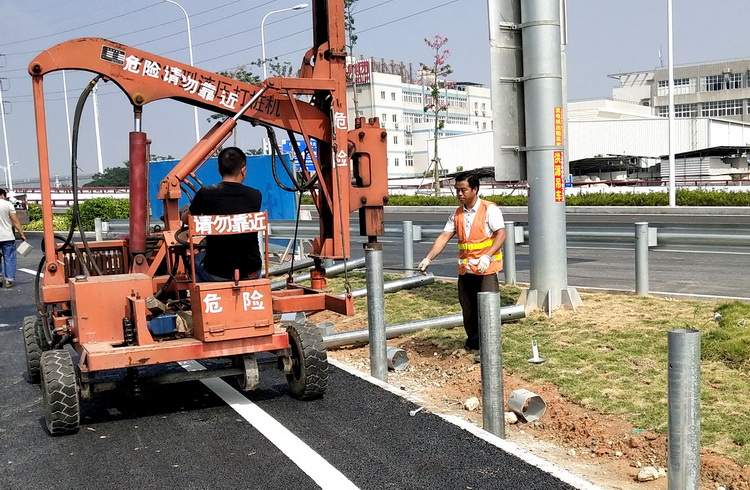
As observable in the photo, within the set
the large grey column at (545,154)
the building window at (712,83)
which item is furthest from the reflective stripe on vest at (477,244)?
the building window at (712,83)

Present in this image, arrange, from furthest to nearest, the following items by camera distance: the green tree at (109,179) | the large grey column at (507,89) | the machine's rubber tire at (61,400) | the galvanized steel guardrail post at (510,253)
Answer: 1. the green tree at (109,179)
2. the galvanized steel guardrail post at (510,253)
3. the large grey column at (507,89)
4. the machine's rubber tire at (61,400)

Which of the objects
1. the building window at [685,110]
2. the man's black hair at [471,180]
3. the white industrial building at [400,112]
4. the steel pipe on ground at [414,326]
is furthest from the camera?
the white industrial building at [400,112]

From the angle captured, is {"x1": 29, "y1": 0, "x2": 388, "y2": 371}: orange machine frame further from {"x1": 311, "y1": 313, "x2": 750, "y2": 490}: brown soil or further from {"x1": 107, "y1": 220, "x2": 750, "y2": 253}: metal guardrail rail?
{"x1": 107, "y1": 220, "x2": 750, "y2": 253}: metal guardrail rail

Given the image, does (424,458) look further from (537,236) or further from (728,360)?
(537,236)

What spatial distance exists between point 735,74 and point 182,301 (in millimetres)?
98012

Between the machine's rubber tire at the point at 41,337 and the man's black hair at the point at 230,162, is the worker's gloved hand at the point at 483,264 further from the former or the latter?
the machine's rubber tire at the point at 41,337

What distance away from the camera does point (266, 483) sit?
499cm

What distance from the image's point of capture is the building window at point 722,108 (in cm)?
9450

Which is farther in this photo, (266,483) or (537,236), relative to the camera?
(537,236)

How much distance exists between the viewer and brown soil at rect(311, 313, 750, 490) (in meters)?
5.07

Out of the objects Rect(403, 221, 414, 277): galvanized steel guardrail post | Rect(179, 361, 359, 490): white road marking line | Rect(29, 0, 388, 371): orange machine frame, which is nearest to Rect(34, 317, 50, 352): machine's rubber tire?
Rect(29, 0, 388, 371): orange machine frame

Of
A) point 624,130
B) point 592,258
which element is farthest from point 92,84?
point 624,130

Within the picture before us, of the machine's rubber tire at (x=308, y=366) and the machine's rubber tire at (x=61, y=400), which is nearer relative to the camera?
the machine's rubber tire at (x=61, y=400)

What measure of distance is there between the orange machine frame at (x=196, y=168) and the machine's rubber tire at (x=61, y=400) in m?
0.18
